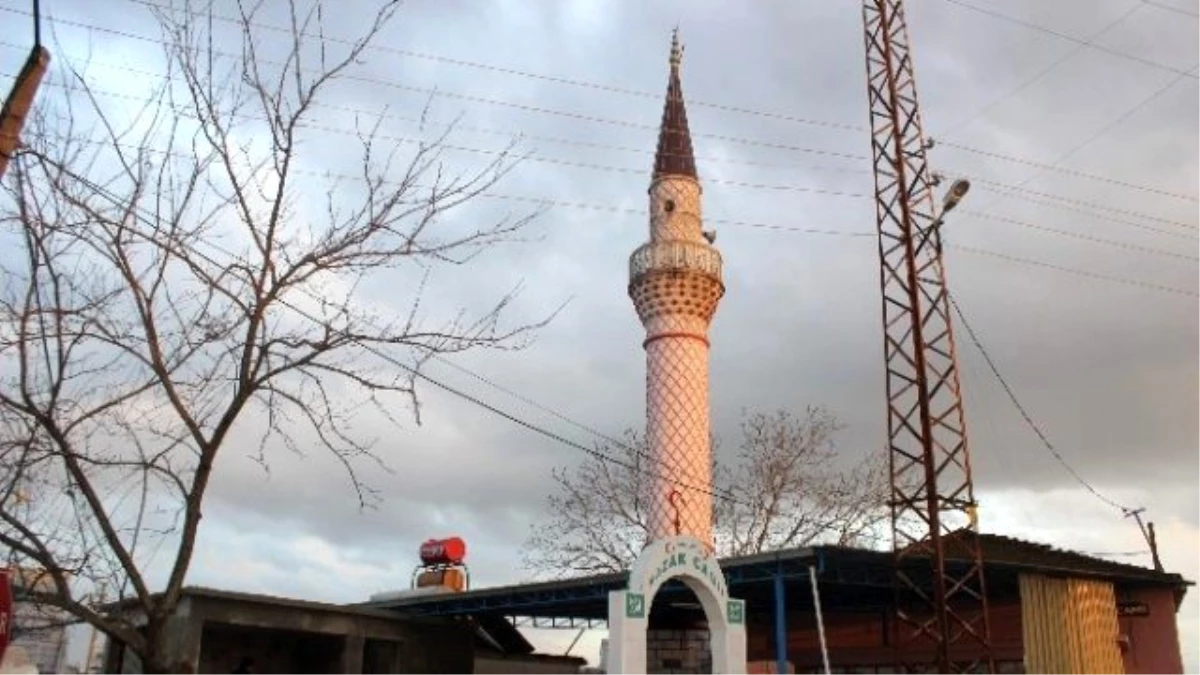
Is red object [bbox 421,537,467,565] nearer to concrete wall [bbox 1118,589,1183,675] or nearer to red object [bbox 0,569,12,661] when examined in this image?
concrete wall [bbox 1118,589,1183,675]

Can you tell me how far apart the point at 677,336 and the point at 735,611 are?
13438mm

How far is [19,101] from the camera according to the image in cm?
759

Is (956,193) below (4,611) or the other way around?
the other way around

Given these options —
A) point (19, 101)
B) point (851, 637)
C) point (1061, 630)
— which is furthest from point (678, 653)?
point (19, 101)

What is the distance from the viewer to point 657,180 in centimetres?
3438

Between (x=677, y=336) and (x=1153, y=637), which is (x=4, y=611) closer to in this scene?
(x=677, y=336)

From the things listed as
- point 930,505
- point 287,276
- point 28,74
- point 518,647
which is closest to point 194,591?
point 518,647

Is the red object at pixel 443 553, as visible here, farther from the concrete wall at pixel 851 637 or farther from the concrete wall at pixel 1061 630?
the concrete wall at pixel 1061 630

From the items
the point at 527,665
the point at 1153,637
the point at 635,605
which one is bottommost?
the point at 635,605

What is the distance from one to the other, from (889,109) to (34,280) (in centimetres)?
2052

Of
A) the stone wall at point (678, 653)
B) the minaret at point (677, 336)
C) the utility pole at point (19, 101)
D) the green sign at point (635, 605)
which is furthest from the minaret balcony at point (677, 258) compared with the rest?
the utility pole at point (19, 101)

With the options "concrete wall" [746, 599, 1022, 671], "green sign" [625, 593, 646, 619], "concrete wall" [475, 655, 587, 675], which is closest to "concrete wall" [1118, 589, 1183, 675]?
"concrete wall" [746, 599, 1022, 671]

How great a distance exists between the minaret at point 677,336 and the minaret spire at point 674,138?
0.04 m

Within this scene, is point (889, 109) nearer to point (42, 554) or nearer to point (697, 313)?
point (697, 313)
